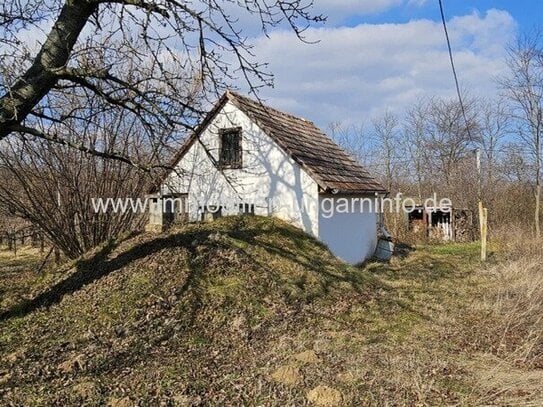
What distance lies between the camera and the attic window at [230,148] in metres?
13.6

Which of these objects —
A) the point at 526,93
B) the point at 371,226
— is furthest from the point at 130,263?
the point at 526,93

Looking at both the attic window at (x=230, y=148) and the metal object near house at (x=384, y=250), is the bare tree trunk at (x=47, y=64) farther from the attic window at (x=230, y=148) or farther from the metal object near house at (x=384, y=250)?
the metal object near house at (x=384, y=250)

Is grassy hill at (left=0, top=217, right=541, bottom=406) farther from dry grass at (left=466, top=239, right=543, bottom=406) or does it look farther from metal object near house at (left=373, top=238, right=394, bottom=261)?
metal object near house at (left=373, top=238, right=394, bottom=261)

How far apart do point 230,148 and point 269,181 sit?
1657 millimetres

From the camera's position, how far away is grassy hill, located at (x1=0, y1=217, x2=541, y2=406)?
491 centimetres

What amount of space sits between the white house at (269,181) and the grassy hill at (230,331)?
1850mm

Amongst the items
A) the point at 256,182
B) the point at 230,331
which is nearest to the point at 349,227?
the point at 256,182

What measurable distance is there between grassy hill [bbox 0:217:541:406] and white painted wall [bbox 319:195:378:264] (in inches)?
72.8

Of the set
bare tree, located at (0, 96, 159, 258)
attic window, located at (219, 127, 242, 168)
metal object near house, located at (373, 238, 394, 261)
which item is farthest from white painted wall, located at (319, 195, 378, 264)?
bare tree, located at (0, 96, 159, 258)

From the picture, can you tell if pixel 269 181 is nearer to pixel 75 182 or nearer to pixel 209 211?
pixel 209 211

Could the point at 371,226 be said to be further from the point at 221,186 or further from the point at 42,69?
the point at 42,69

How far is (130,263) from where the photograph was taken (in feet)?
27.9

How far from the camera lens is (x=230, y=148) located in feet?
45.2

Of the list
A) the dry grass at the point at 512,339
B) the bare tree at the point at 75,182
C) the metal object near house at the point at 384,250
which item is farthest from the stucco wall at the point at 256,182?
the dry grass at the point at 512,339
